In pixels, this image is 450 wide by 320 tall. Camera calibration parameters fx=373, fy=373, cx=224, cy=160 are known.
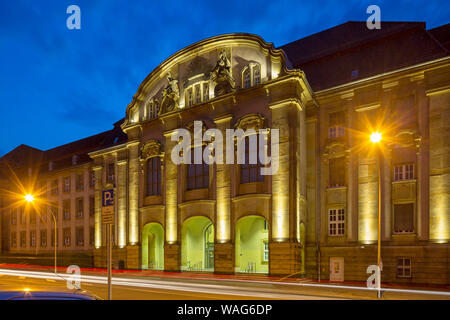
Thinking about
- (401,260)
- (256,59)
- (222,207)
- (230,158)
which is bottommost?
(401,260)

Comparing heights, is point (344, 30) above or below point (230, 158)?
above

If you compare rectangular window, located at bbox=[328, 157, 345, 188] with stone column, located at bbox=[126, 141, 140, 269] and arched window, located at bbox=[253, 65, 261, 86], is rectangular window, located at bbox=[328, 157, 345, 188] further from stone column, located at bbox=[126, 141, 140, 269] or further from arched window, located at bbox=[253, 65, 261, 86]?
stone column, located at bbox=[126, 141, 140, 269]

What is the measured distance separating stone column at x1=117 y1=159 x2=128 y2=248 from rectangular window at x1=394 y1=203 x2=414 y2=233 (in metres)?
25.3

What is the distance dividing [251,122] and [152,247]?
57.1 feet

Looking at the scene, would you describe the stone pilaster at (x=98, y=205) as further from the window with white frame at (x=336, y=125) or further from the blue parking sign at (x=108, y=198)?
the blue parking sign at (x=108, y=198)

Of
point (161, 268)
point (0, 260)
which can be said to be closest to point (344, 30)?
point (161, 268)

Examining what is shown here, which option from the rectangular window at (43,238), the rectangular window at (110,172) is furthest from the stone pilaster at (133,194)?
the rectangular window at (43,238)

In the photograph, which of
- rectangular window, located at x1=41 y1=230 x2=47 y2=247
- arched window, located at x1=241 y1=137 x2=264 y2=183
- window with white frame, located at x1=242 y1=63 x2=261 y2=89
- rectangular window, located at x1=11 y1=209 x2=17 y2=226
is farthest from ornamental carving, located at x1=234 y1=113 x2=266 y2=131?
rectangular window, located at x1=11 y1=209 x2=17 y2=226

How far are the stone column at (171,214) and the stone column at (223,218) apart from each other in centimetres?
475

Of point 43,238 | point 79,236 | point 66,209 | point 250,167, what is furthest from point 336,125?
point 43,238

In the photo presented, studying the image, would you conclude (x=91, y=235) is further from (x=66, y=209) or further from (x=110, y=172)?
(x=110, y=172)

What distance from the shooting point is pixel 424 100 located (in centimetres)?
2531
